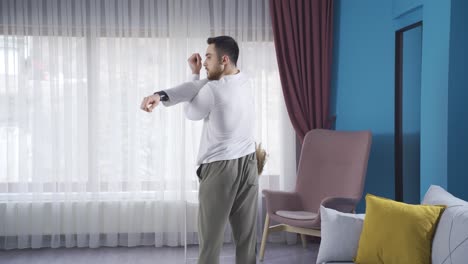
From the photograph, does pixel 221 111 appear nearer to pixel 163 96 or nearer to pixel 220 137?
pixel 220 137

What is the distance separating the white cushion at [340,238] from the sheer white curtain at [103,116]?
196cm

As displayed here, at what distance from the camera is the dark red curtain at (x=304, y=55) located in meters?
4.40

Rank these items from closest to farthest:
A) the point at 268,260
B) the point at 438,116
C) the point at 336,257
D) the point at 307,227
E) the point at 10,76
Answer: the point at 336,257 → the point at 438,116 → the point at 307,227 → the point at 268,260 → the point at 10,76

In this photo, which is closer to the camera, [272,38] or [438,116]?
[438,116]

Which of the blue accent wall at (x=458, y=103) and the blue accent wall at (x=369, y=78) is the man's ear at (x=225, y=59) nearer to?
the blue accent wall at (x=458, y=103)

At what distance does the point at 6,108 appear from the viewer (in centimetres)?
430

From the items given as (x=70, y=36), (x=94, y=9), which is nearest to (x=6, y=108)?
(x=70, y=36)

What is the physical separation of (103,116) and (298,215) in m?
1.84

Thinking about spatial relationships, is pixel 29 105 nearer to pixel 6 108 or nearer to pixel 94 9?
pixel 6 108

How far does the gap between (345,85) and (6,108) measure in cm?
286

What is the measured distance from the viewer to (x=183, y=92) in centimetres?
246

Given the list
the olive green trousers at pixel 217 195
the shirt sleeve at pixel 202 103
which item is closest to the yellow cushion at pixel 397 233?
the olive green trousers at pixel 217 195

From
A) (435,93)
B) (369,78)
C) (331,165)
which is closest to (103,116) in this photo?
(331,165)

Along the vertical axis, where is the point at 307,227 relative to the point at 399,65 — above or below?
below
